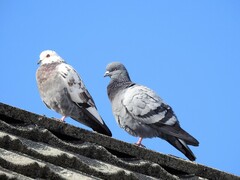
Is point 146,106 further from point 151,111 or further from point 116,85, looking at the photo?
point 116,85

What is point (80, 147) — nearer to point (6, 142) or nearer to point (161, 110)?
point (6, 142)

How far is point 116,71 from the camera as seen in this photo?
905cm

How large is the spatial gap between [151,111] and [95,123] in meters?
0.83

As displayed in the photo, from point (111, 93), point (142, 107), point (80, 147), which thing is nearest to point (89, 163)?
point (80, 147)

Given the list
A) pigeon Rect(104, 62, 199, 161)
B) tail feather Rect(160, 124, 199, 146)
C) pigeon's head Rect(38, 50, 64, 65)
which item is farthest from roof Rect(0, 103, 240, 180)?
pigeon's head Rect(38, 50, 64, 65)

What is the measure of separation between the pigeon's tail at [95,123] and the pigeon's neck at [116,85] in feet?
1.69

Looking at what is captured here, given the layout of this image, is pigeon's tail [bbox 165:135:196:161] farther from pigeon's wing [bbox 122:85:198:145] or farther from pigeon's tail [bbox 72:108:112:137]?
pigeon's tail [bbox 72:108:112:137]

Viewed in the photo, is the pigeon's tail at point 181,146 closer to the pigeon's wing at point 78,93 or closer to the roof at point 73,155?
the pigeon's wing at point 78,93

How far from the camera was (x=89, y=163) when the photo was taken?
10.9 ft

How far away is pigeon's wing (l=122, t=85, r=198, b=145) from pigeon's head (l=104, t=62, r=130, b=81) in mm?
809

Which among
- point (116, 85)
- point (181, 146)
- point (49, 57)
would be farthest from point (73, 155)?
point (49, 57)

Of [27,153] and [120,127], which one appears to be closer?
[27,153]

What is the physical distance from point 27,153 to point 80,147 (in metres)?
0.50

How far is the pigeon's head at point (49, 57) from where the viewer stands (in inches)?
340
